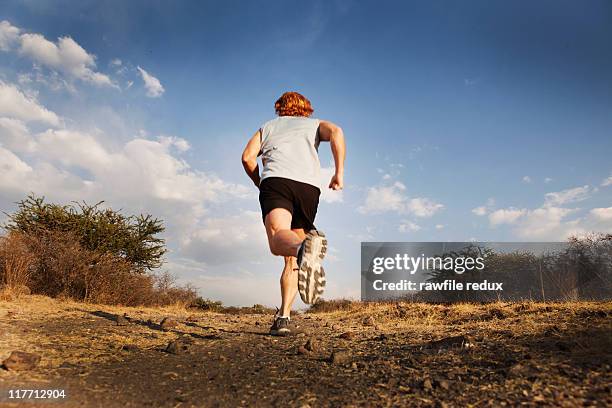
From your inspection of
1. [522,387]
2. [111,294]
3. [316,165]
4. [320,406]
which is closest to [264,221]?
[316,165]

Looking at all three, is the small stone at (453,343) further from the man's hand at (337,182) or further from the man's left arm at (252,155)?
the man's left arm at (252,155)

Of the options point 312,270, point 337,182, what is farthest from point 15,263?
point 312,270

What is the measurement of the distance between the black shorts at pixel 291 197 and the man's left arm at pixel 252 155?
388mm

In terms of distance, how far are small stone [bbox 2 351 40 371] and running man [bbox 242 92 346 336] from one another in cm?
210

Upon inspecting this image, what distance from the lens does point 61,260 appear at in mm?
10602

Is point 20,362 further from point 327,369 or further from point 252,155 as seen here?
point 252,155

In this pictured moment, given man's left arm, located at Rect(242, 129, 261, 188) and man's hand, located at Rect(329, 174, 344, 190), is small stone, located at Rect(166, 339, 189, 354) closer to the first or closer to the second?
man's left arm, located at Rect(242, 129, 261, 188)

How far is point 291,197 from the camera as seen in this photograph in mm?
4500

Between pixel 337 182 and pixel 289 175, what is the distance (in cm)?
50

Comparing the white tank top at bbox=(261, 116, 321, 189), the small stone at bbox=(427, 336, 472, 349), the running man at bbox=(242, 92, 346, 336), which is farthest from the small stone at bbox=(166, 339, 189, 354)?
the small stone at bbox=(427, 336, 472, 349)

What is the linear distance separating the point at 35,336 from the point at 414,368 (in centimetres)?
371

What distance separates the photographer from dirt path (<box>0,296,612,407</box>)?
234 centimetres

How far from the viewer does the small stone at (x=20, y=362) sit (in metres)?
3.13

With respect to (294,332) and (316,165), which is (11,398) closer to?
(294,332)
